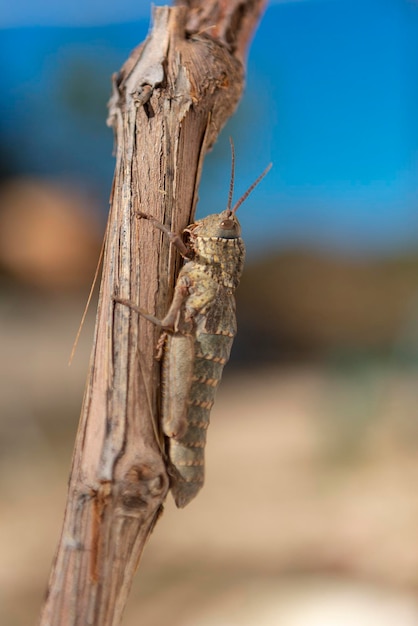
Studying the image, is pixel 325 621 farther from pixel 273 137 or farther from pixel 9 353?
pixel 273 137

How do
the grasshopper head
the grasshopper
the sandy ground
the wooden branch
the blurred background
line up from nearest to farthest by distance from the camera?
1. the wooden branch
2. the grasshopper
3. the grasshopper head
4. the sandy ground
5. the blurred background

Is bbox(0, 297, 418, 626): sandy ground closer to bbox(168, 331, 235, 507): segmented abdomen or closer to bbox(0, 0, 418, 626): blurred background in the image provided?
bbox(0, 0, 418, 626): blurred background

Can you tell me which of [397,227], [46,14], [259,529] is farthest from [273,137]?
[259,529]

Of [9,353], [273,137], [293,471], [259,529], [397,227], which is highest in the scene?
[273,137]

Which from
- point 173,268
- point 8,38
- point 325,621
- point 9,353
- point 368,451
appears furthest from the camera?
point 368,451

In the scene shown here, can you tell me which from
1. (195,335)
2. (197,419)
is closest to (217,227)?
(195,335)

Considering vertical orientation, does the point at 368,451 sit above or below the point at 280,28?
below

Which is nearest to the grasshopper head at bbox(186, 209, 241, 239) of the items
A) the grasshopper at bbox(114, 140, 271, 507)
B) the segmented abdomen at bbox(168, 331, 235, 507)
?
the grasshopper at bbox(114, 140, 271, 507)

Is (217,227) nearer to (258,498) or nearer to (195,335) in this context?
(195,335)

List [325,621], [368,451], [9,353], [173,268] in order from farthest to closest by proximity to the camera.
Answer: [368,451] → [9,353] → [325,621] → [173,268]
